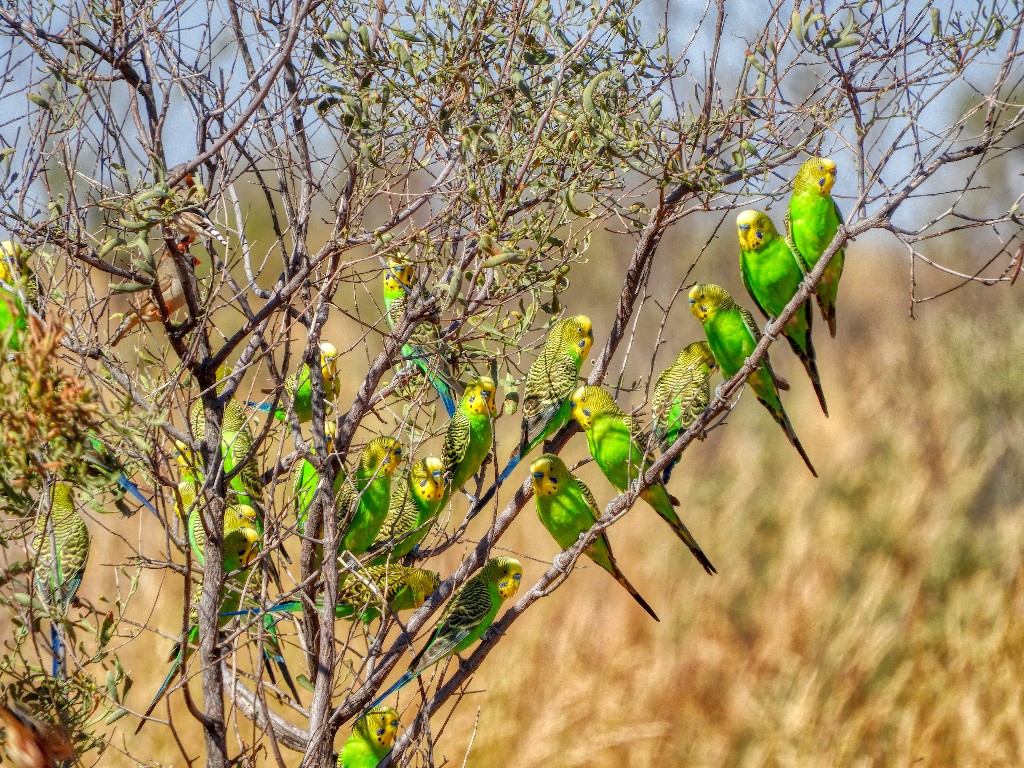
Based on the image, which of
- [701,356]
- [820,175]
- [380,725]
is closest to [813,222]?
[820,175]

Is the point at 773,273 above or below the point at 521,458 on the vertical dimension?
above

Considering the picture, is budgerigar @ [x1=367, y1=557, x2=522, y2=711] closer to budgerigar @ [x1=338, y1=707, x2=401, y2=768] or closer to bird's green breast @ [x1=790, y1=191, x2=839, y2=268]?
budgerigar @ [x1=338, y1=707, x2=401, y2=768]

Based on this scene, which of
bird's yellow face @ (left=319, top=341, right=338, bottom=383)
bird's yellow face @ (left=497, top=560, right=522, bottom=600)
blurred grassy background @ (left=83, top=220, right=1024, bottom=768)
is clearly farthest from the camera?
blurred grassy background @ (left=83, top=220, right=1024, bottom=768)

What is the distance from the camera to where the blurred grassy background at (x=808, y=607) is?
5.89 metres

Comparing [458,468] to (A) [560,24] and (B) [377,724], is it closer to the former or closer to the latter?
(B) [377,724]

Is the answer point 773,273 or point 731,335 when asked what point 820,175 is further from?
point 731,335

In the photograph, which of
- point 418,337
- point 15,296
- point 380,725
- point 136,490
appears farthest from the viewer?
point 380,725

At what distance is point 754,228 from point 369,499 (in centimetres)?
169

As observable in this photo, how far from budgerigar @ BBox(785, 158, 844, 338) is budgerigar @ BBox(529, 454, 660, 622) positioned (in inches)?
42.5

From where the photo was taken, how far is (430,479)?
3.64m

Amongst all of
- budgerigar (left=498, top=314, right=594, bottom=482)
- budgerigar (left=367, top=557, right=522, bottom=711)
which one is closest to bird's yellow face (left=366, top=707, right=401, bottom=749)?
budgerigar (left=367, top=557, right=522, bottom=711)

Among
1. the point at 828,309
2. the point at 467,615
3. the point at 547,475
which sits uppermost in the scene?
the point at 828,309

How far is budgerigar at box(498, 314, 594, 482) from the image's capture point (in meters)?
3.91

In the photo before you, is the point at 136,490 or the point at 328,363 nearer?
the point at 136,490
